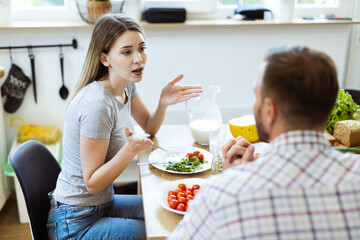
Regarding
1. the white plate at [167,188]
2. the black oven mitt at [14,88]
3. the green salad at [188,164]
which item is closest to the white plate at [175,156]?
the green salad at [188,164]

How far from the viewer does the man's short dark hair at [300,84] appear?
2.87ft

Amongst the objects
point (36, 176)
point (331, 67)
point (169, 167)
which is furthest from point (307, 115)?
point (36, 176)

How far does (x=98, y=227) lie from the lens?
156cm

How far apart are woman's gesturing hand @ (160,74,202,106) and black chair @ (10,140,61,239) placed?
568 mm

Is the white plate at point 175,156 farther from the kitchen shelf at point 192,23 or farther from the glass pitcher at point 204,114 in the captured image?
the kitchen shelf at point 192,23

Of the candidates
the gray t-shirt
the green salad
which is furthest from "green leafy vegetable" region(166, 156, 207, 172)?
the gray t-shirt

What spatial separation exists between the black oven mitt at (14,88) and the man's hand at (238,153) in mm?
1747

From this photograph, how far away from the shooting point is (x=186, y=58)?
9.37ft

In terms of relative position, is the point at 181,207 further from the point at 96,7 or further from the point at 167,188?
the point at 96,7

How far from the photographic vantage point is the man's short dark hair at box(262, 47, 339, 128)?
2.87 feet

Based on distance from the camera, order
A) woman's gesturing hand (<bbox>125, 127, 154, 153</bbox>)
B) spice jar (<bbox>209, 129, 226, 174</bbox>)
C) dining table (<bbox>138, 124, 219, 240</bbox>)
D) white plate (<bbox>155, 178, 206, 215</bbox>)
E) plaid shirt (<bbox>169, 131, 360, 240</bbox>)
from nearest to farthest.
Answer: plaid shirt (<bbox>169, 131, 360, 240</bbox>) < dining table (<bbox>138, 124, 219, 240</bbox>) < white plate (<bbox>155, 178, 206, 215</bbox>) < woman's gesturing hand (<bbox>125, 127, 154, 153</bbox>) < spice jar (<bbox>209, 129, 226, 174</bbox>)

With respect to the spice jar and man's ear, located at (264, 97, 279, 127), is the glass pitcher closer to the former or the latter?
the spice jar

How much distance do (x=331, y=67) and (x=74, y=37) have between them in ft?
6.75

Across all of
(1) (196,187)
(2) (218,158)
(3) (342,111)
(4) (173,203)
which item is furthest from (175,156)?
(3) (342,111)
